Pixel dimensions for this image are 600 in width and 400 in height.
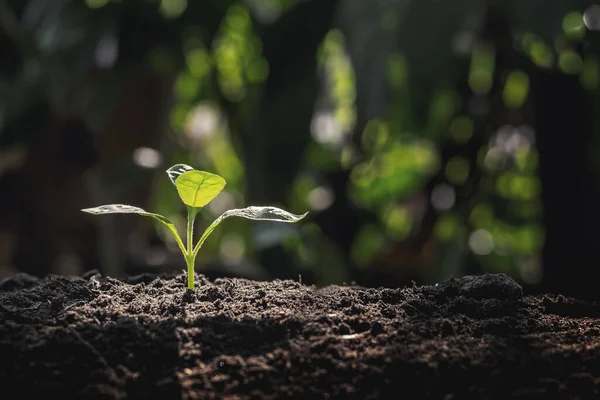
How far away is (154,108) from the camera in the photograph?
2.25 meters

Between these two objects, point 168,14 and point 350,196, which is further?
point 350,196

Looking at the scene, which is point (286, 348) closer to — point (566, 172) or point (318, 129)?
point (566, 172)

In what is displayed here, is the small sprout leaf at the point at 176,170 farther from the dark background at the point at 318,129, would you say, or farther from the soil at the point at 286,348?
the dark background at the point at 318,129

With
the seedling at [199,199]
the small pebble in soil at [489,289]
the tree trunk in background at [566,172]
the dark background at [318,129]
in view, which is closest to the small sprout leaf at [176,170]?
the seedling at [199,199]

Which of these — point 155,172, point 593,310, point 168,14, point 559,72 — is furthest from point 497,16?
point 593,310

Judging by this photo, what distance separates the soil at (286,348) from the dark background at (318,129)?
89 cm

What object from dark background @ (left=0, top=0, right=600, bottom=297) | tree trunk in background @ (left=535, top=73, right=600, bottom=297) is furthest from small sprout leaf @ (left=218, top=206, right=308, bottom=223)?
tree trunk in background @ (left=535, top=73, right=600, bottom=297)

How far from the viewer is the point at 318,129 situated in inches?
89.5

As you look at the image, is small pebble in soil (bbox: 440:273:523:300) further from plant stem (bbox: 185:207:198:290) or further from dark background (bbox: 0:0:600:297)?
dark background (bbox: 0:0:600:297)

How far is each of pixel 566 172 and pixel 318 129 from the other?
78 centimetres

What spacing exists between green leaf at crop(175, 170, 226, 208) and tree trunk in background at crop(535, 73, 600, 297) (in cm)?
140

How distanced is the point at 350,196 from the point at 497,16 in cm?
69

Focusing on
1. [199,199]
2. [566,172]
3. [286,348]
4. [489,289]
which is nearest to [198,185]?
[199,199]

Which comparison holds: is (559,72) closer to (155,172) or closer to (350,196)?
(350,196)
